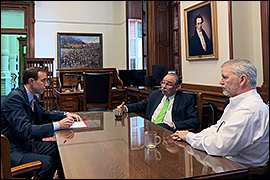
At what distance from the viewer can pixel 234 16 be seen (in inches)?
146

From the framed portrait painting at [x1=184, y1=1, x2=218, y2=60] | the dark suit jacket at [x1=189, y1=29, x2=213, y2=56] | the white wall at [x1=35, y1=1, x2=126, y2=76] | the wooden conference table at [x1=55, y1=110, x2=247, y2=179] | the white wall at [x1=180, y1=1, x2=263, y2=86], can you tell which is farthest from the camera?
the white wall at [x1=35, y1=1, x2=126, y2=76]

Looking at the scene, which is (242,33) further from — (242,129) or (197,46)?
(242,129)

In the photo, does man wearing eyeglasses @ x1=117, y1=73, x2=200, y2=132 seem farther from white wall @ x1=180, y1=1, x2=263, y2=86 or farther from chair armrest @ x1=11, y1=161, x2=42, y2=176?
chair armrest @ x1=11, y1=161, x2=42, y2=176

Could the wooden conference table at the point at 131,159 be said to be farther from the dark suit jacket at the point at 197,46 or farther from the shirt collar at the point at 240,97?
the dark suit jacket at the point at 197,46

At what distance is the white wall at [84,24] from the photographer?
8.65m

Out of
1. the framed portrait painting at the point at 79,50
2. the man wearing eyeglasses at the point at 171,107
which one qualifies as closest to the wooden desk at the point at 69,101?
the man wearing eyeglasses at the point at 171,107

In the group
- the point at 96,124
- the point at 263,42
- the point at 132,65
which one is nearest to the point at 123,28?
the point at 132,65

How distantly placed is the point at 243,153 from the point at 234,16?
2.66 metres

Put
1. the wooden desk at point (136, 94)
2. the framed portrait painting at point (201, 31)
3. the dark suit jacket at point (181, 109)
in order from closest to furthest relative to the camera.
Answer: the dark suit jacket at point (181, 109) → the framed portrait painting at point (201, 31) → the wooden desk at point (136, 94)

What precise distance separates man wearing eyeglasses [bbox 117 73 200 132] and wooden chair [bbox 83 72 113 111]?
1.61 metres

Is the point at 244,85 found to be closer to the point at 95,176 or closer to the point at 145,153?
the point at 145,153

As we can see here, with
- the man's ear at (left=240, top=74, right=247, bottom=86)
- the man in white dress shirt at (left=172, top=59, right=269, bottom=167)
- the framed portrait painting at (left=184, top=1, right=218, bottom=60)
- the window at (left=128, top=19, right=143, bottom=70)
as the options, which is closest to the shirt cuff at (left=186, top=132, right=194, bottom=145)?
the man in white dress shirt at (left=172, top=59, right=269, bottom=167)

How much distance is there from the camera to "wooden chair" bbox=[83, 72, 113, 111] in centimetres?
479

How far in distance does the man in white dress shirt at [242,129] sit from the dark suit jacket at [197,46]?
7.94 feet
